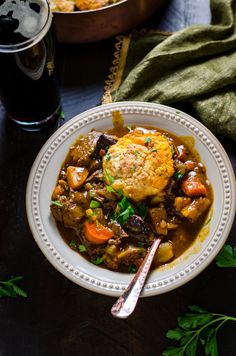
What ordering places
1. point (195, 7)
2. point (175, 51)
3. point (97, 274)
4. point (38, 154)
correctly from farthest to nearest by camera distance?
point (195, 7) → point (175, 51) → point (38, 154) → point (97, 274)

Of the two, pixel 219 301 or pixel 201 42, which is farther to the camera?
pixel 201 42

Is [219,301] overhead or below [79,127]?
below

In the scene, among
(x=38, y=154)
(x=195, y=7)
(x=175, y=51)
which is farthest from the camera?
(x=195, y=7)

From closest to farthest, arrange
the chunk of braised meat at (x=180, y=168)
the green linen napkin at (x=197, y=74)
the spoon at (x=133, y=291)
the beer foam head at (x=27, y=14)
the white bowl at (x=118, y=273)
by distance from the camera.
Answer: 1. the spoon at (x=133, y=291)
2. the white bowl at (x=118, y=273)
3. the beer foam head at (x=27, y=14)
4. the chunk of braised meat at (x=180, y=168)
5. the green linen napkin at (x=197, y=74)

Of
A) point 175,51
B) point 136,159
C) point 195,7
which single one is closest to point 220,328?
point 136,159

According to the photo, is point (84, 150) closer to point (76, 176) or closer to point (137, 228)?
point (76, 176)

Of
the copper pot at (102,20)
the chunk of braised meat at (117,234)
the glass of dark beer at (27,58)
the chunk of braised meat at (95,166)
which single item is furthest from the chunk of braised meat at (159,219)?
the copper pot at (102,20)

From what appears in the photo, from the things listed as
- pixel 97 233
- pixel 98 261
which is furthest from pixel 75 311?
pixel 97 233

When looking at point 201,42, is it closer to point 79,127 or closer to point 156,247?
point 79,127

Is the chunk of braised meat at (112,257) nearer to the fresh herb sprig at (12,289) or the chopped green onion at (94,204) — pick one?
the chopped green onion at (94,204)
